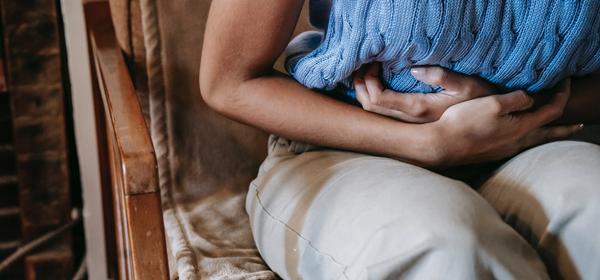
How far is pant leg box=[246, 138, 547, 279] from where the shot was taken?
0.63 metres

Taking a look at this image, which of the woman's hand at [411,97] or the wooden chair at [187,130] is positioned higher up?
the woman's hand at [411,97]

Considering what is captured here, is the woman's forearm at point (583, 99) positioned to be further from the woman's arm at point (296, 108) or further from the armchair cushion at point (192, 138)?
the armchair cushion at point (192, 138)

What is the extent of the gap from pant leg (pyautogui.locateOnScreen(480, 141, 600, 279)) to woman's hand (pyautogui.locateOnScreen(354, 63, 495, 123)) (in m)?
0.10

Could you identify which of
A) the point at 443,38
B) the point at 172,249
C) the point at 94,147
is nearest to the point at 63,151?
the point at 94,147

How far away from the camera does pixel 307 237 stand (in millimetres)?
764

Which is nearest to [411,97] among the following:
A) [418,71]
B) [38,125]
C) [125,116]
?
[418,71]

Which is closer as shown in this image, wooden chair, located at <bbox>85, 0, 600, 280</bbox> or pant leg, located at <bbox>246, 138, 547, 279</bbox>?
pant leg, located at <bbox>246, 138, 547, 279</bbox>

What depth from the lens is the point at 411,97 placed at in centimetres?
83

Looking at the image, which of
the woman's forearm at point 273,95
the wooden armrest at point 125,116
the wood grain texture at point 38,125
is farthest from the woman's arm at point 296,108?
the wood grain texture at point 38,125

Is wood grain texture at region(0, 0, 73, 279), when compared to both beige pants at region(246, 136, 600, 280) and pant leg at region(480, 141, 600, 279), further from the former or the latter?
pant leg at region(480, 141, 600, 279)

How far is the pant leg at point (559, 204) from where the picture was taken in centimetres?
69

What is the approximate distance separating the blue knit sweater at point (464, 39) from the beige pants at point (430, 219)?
0.31 ft

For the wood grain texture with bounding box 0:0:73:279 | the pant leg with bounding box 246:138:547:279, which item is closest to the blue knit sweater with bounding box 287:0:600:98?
the pant leg with bounding box 246:138:547:279

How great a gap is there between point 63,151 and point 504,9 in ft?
2.96
